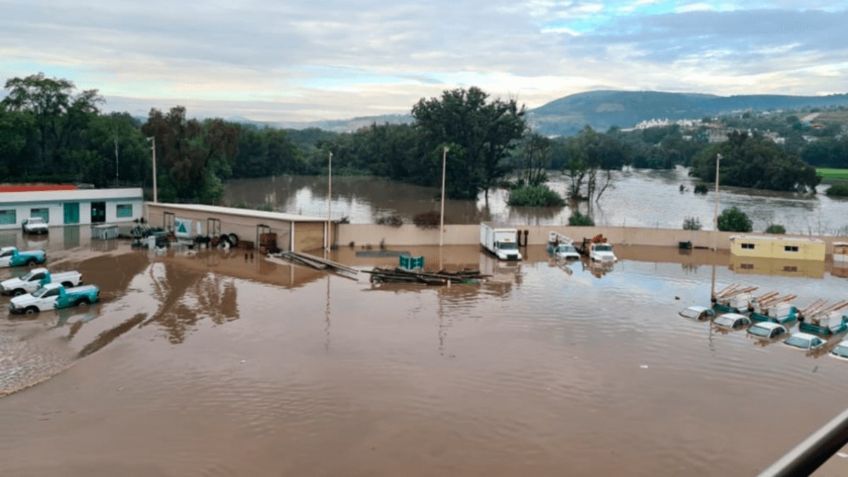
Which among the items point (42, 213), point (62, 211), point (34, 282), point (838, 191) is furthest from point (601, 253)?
point (838, 191)

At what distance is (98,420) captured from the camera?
11.8 metres

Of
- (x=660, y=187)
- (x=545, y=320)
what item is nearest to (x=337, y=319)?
(x=545, y=320)

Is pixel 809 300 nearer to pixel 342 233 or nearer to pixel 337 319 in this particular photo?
pixel 337 319

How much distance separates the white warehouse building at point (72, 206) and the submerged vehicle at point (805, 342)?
32758mm

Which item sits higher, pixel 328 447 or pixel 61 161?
pixel 61 161

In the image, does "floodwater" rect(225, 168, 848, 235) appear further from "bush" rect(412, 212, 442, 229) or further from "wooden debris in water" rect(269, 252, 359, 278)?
"wooden debris in water" rect(269, 252, 359, 278)

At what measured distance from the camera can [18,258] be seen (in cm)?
2520

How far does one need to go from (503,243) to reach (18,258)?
18.8m

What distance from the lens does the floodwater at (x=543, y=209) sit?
49.4m

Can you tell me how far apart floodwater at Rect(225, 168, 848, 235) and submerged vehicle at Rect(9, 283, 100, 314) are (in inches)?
1010

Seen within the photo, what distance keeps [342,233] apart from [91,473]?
72.2 feet

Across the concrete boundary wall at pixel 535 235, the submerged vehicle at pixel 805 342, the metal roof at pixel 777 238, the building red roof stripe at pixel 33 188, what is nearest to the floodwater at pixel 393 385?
the submerged vehicle at pixel 805 342

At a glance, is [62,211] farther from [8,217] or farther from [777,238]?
[777,238]

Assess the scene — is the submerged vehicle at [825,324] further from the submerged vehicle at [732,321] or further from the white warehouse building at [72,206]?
the white warehouse building at [72,206]
